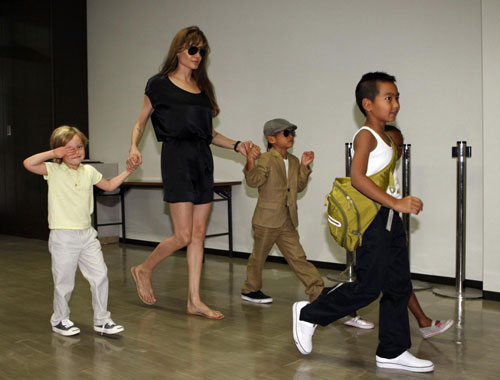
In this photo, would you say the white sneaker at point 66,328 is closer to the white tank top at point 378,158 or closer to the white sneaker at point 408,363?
the white sneaker at point 408,363

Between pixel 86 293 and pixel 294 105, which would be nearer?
pixel 86 293

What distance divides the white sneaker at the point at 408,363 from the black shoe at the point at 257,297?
4.32 feet

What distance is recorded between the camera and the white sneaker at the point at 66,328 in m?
2.92

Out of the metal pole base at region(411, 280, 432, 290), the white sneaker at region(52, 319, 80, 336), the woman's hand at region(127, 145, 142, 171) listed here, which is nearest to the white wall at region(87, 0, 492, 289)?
the metal pole base at region(411, 280, 432, 290)

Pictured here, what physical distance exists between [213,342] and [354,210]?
990 millimetres

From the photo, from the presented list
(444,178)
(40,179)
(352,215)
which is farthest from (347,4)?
(40,179)

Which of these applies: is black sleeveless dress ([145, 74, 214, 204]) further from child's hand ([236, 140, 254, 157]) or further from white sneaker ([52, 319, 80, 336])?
white sneaker ([52, 319, 80, 336])

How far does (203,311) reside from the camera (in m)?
3.26

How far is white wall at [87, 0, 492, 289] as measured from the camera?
4.15 m

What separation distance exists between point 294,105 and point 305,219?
102 centimetres

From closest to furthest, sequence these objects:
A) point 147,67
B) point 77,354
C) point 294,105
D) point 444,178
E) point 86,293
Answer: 1. point 77,354
2. point 86,293
3. point 444,178
4. point 294,105
5. point 147,67

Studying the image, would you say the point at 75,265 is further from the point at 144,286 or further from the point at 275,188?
the point at 275,188

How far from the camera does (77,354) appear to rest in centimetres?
262

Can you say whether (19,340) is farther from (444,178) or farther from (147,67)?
(147,67)
